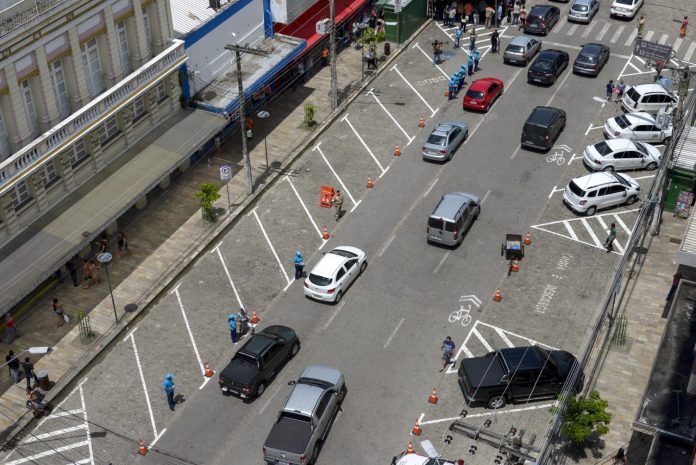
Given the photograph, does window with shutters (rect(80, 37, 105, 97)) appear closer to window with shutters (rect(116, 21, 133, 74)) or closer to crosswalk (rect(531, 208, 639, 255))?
window with shutters (rect(116, 21, 133, 74))

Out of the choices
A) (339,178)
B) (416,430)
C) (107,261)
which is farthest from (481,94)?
(107,261)

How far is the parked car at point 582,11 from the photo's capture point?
70312 millimetres

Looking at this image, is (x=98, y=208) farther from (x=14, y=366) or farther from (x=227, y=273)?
(x=14, y=366)

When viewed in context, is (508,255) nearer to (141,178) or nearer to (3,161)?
(141,178)

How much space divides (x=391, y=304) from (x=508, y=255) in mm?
7118

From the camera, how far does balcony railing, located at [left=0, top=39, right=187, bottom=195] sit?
140ft

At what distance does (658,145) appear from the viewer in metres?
57.5

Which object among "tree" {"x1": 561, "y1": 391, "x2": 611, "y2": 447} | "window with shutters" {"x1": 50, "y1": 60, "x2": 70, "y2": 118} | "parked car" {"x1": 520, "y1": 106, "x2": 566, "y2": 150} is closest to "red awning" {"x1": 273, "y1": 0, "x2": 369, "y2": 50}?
"parked car" {"x1": 520, "y1": 106, "x2": 566, "y2": 150}

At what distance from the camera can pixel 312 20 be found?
64.5 meters

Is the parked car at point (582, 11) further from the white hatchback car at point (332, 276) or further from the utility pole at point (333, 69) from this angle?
the white hatchback car at point (332, 276)

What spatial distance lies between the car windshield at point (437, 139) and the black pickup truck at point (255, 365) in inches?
725

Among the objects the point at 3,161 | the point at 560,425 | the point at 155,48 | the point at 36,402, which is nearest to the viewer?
the point at 560,425

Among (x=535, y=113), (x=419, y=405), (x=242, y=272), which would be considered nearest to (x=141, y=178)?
(x=242, y=272)

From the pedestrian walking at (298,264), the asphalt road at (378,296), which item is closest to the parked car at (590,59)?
the asphalt road at (378,296)
